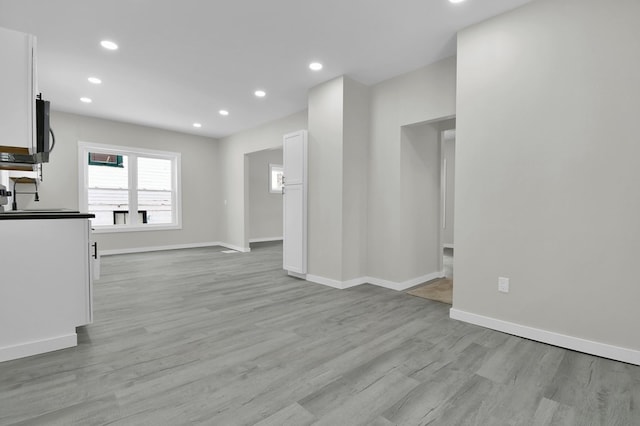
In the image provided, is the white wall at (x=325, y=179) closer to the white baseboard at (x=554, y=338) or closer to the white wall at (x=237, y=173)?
the white baseboard at (x=554, y=338)

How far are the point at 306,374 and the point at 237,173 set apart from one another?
19.8 feet

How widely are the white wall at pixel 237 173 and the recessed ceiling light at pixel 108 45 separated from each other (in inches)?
121

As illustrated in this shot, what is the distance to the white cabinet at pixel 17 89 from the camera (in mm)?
2051

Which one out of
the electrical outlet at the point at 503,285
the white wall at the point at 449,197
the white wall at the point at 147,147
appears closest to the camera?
the electrical outlet at the point at 503,285

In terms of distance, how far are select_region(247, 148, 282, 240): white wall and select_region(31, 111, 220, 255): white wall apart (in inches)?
42.0

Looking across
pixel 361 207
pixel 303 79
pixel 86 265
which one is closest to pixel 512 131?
pixel 361 207

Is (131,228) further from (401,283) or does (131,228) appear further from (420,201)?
(420,201)

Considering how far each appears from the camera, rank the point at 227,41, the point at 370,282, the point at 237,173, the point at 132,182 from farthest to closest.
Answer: the point at 237,173
the point at 132,182
the point at 370,282
the point at 227,41

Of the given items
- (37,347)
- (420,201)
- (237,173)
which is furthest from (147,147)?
(420,201)

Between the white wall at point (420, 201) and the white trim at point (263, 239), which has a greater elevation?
the white wall at point (420, 201)

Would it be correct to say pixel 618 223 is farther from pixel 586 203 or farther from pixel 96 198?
pixel 96 198

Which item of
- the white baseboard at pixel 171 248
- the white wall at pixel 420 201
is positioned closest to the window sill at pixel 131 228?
the white baseboard at pixel 171 248

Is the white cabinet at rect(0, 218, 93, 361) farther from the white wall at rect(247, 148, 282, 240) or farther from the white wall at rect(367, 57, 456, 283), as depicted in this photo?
the white wall at rect(247, 148, 282, 240)

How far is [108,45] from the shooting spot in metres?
3.31
